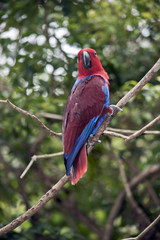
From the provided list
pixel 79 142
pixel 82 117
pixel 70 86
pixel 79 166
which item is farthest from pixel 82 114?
pixel 70 86

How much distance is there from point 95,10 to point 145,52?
2.71ft

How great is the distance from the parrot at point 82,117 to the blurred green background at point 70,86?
0.46m

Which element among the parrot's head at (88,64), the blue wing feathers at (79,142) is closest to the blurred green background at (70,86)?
the parrot's head at (88,64)

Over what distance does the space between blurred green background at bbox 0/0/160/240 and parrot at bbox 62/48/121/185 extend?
46 centimetres

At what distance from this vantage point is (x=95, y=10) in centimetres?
391

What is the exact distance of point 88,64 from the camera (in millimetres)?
2553

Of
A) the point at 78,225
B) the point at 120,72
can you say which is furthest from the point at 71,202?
the point at 120,72

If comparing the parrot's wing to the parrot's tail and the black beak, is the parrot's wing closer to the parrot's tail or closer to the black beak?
the parrot's tail

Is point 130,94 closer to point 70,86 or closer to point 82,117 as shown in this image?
point 82,117

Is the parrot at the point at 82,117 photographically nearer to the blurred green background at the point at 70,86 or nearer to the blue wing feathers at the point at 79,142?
the blue wing feathers at the point at 79,142

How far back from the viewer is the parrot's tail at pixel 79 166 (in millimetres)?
2211

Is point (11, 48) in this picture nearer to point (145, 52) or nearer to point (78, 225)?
point (145, 52)

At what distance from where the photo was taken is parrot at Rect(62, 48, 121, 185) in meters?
2.25

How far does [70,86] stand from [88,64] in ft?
2.49
